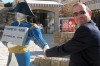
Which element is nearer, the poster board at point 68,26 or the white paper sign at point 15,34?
the white paper sign at point 15,34

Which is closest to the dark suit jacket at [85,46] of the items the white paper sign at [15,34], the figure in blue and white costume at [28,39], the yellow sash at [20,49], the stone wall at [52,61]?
the figure in blue and white costume at [28,39]

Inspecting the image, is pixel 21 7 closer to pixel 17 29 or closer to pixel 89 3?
pixel 17 29

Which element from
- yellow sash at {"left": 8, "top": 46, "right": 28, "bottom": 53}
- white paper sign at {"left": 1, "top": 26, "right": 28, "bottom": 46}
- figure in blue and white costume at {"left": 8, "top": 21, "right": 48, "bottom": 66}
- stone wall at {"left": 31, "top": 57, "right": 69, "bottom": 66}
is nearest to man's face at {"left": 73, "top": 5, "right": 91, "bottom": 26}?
figure in blue and white costume at {"left": 8, "top": 21, "right": 48, "bottom": 66}

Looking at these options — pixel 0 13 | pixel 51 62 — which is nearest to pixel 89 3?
pixel 0 13

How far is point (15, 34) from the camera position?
484 cm

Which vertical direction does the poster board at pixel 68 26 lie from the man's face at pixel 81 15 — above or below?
below

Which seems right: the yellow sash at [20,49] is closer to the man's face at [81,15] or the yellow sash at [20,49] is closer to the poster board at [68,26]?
the man's face at [81,15]

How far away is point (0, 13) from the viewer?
33.0m

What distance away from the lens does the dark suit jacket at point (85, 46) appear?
2.95m

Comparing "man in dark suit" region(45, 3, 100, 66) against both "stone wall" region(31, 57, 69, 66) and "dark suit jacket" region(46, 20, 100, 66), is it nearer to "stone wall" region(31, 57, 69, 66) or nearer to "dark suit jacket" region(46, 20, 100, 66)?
"dark suit jacket" region(46, 20, 100, 66)

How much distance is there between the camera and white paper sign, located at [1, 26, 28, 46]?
15.1 feet

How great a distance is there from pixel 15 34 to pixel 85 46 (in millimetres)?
2089

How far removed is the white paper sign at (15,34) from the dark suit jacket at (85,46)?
1.61m

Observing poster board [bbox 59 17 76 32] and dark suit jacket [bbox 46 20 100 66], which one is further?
poster board [bbox 59 17 76 32]
